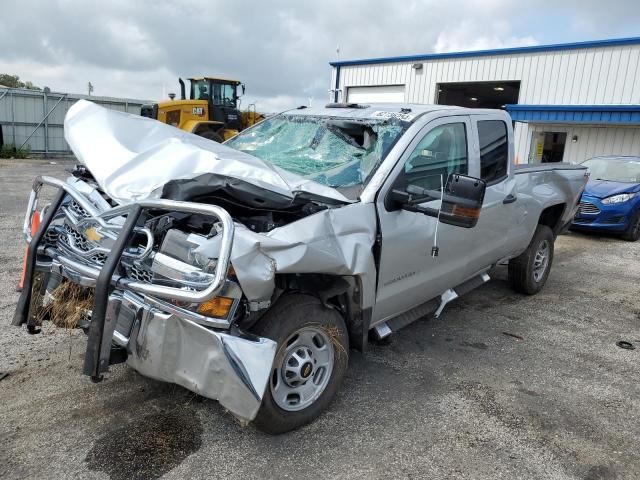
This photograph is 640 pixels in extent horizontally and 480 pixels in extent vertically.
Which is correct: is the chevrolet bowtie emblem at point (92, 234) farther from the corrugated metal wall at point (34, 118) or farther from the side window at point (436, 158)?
the corrugated metal wall at point (34, 118)

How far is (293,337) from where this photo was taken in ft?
9.60

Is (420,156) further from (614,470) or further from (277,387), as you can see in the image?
(614,470)

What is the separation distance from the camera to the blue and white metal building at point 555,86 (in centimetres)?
1552

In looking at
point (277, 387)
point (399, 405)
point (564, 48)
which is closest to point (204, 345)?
point (277, 387)

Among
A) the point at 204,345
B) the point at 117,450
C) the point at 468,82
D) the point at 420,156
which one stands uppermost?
the point at 468,82

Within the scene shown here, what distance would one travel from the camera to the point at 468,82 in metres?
19.7

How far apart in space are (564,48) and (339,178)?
16.5 metres

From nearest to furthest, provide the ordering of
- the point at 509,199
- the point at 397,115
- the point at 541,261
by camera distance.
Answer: the point at 397,115, the point at 509,199, the point at 541,261

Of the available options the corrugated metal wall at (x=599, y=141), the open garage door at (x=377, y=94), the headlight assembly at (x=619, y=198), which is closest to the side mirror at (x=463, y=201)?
the headlight assembly at (x=619, y=198)

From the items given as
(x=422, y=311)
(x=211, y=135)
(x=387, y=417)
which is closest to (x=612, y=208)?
(x=422, y=311)

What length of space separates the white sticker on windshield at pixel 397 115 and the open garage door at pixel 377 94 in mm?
18012

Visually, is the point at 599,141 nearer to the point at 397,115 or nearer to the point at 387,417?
the point at 397,115

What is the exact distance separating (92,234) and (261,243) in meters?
1.05

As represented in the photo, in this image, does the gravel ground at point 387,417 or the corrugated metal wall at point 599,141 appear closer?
the gravel ground at point 387,417
